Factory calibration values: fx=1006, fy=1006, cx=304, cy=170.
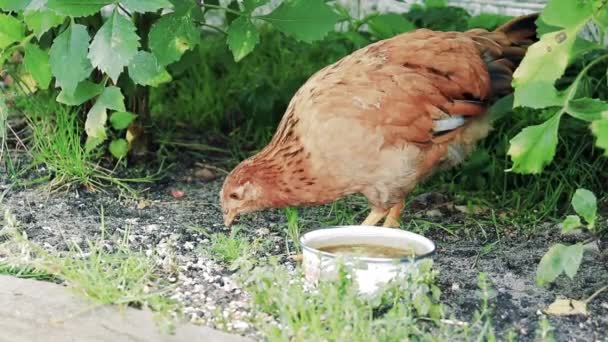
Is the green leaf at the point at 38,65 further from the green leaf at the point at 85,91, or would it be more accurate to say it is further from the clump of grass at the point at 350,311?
the clump of grass at the point at 350,311

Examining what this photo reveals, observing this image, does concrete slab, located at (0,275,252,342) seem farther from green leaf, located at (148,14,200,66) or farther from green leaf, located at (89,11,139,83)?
green leaf, located at (148,14,200,66)

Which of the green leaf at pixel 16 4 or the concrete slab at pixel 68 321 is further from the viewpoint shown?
the green leaf at pixel 16 4

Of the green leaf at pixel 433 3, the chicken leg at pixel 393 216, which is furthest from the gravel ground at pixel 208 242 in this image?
the green leaf at pixel 433 3

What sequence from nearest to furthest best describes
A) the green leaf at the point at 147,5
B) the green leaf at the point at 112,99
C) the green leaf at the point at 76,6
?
1. the green leaf at the point at 147,5
2. the green leaf at the point at 76,6
3. the green leaf at the point at 112,99

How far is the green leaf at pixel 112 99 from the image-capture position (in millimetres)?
4113

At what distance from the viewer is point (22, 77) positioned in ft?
15.4

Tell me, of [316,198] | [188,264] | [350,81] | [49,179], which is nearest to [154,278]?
[188,264]

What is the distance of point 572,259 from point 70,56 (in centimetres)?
194

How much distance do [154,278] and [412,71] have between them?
127cm

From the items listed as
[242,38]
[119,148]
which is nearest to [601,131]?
[242,38]

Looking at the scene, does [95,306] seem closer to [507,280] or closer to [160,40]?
[160,40]

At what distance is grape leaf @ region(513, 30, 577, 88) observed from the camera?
10.3ft

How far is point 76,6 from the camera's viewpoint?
3613 mm

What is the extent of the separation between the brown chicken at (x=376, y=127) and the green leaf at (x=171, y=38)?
1.61 feet
